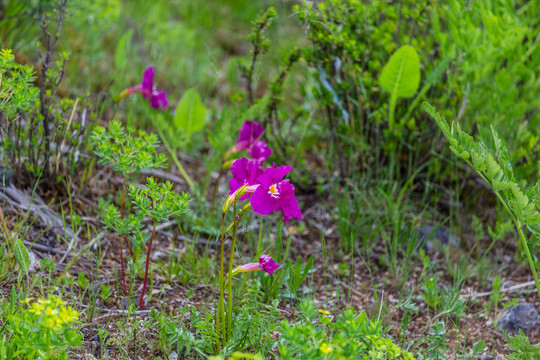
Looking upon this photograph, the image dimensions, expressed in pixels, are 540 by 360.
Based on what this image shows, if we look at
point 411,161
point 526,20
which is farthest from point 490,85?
point 411,161

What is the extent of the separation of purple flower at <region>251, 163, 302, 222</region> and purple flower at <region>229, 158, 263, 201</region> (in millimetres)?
66

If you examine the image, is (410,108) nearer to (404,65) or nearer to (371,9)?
(404,65)

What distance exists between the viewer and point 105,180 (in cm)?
297

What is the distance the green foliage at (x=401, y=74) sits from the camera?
269 cm

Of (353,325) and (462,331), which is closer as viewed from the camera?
(353,325)

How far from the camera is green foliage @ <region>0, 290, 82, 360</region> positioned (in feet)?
4.76

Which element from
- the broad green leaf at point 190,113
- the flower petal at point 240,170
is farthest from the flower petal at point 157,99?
the flower petal at point 240,170

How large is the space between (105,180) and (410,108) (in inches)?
65.7

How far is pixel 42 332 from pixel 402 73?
200 centimetres

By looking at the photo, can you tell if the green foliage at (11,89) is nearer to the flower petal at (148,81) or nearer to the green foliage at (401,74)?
the flower petal at (148,81)

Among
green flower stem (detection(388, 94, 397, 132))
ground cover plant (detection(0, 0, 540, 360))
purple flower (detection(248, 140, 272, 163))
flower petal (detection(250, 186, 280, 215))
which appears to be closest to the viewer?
flower petal (detection(250, 186, 280, 215))

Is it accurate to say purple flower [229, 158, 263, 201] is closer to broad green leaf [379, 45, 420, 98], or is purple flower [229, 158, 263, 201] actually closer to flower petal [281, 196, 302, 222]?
flower petal [281, 196, 302, 222]

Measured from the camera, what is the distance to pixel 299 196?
A: 3.29m

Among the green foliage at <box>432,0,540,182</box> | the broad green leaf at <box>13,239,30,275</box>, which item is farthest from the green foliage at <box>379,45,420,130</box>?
the broad green leaf at <box>13,239,30,275</box>
